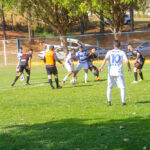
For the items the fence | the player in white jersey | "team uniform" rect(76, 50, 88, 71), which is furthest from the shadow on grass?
the fence

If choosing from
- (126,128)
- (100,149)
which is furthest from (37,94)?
(100,149)

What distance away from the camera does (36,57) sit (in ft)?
135

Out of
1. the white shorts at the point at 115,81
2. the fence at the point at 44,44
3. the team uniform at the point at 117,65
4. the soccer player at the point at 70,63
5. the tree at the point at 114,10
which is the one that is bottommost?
the fence at the point at 44,44

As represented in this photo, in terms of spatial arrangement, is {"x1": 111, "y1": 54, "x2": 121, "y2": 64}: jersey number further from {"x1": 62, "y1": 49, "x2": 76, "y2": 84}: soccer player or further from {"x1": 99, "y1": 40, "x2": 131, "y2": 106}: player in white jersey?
{"x1": 62, "y1": 49, "x2": 76, "y2": 84}: soccer player

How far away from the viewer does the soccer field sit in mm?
6332

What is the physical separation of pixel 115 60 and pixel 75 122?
2663 mm

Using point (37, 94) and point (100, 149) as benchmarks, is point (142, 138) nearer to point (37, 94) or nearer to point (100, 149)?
point (100, 149)

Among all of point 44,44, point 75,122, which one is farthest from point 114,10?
point 75,122

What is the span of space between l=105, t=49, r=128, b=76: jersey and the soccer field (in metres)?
0.96

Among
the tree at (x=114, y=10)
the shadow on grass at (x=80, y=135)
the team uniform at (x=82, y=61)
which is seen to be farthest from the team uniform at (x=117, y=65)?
the tree at (x=114, y=10)

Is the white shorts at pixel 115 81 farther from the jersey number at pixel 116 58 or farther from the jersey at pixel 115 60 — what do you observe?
the jersey number at pixel 116 58

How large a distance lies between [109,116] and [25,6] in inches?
1222

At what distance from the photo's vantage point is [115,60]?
397 inches

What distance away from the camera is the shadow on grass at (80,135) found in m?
6.17
